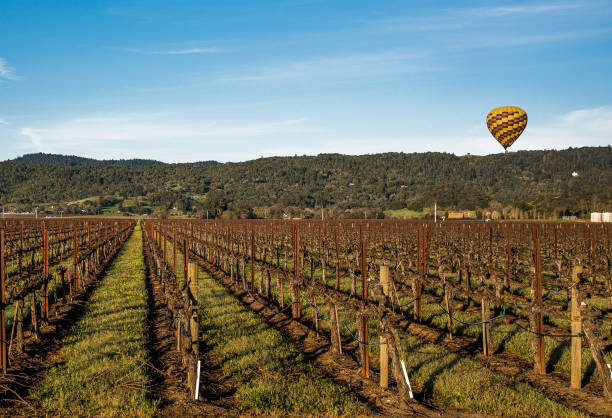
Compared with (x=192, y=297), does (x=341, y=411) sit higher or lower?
lower

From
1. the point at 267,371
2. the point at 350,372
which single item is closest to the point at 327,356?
the point at 350,372

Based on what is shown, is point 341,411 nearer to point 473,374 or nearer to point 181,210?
point 473,374

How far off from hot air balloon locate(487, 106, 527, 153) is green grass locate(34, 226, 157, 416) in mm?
38424

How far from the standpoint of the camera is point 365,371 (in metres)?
8.66

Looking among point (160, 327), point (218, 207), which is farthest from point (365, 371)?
point (218, 207)

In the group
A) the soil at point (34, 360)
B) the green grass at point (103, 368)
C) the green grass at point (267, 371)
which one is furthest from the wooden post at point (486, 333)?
the soil at point (34, 360)

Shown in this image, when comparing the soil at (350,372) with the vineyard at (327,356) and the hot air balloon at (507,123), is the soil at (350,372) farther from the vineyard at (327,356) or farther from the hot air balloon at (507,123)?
the hot air balloon at (507,123)

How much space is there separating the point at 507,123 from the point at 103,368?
1687 inches

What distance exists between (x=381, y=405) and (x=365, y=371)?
125cm

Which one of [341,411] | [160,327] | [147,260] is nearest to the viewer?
[341,411]

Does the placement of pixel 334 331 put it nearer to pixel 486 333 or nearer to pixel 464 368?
pixel 464 368

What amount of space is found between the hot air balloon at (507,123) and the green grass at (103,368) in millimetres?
38424

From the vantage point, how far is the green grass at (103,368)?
7250mm

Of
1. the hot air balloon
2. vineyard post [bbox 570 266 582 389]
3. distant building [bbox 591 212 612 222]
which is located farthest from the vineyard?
distant building [bbox 591 212 612 222]
